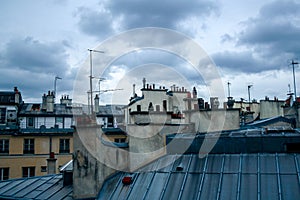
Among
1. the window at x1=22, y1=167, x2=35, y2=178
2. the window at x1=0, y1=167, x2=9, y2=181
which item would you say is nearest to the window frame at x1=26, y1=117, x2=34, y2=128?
the window at x1=22, y1=167, x2=35, y2=178

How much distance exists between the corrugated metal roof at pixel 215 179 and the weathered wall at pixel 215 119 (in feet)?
19.5

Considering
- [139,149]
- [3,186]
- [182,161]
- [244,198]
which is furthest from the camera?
[3,186]

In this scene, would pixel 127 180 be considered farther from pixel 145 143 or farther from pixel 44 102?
pixel 44 102

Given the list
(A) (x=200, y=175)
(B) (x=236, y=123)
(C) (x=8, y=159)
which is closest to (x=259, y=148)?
(A) (x=200, y=175)

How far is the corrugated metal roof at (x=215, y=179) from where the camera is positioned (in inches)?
359

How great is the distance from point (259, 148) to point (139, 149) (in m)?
4.28

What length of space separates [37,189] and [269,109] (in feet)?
77.9

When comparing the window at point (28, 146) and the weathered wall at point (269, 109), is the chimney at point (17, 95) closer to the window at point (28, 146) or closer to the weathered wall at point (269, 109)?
the window at point (28, 146)

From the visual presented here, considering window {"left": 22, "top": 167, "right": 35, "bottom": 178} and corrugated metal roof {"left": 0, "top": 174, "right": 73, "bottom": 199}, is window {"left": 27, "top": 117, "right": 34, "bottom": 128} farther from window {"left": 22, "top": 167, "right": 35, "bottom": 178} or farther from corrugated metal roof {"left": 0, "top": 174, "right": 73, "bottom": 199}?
corrugated metal roof {"left": 0, "top": 174, "right": 73, "bottom": 199}

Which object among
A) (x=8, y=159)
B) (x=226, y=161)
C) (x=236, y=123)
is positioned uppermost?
(x=236, y=123)

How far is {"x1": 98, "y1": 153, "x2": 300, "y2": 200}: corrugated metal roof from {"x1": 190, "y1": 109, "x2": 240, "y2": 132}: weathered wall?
19.5 ft

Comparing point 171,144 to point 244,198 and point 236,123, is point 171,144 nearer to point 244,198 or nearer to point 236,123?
point 244,198

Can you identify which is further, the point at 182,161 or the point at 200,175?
the point at 182,161

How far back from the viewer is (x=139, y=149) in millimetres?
12328
